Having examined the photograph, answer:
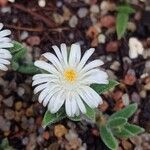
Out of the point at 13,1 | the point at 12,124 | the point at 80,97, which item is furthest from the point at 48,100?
the point at 13,1

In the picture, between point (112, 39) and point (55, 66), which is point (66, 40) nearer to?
point (112, 39)

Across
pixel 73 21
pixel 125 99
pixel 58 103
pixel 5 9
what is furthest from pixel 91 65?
pixel 5 9

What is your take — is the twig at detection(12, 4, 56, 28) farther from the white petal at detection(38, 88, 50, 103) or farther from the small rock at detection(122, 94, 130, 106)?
the white petal at detection(38, 88, 50, 103)

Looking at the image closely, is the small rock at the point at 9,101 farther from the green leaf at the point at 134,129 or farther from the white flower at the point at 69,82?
the green leaf at the point at 134,129

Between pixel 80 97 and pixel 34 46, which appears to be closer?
pixel 80 97

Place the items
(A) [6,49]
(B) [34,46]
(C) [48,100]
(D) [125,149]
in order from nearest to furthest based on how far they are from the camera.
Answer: (C) [48,100] → (A) [6,49] → (D) [125,149] → (B) [34,46]

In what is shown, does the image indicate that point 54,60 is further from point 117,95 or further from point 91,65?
point 117,95

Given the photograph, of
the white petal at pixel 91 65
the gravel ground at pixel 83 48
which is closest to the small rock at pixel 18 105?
the gravel ground at pixel 83 48

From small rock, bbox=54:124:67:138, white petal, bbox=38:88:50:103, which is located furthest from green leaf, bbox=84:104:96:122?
small rock, bbox=54:124:67:138
